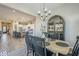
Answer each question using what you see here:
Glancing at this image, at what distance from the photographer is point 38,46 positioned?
205 centimetres

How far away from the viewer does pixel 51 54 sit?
2023 millimetres

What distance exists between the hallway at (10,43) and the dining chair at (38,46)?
0.21 metres

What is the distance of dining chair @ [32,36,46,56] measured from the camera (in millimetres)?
2006

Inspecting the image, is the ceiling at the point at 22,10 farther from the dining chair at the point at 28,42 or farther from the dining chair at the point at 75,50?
the dining chair at the point at 75,50

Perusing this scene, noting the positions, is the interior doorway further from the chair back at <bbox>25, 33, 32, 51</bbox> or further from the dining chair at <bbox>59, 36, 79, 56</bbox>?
the dining chair at <bbox>59, 36, 79, 56</bbox>

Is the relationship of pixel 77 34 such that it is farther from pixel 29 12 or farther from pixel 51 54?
pixel 29 12

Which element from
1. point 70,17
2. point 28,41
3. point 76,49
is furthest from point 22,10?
point 76,49

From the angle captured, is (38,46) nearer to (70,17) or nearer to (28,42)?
(28,42)

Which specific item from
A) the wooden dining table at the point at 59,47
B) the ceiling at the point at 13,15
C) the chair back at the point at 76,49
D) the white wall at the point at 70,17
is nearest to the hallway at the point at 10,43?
the ceiling at the point at 13,15

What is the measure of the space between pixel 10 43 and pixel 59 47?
0.85 metres

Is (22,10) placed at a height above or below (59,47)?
above

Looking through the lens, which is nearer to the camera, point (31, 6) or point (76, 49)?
point (76, 49)

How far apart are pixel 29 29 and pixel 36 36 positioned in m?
0.18

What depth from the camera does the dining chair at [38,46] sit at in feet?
6.58
